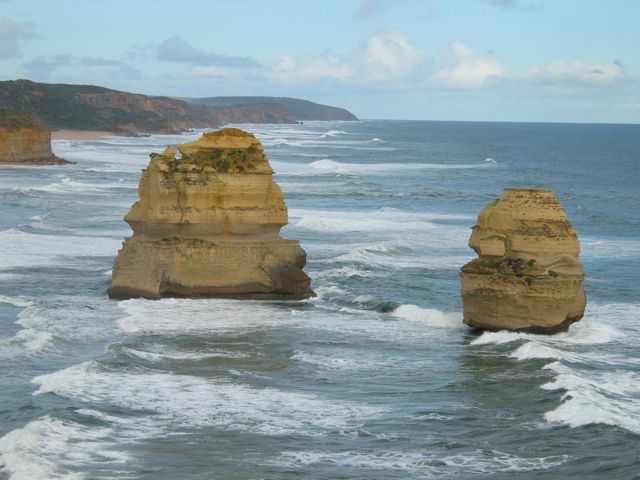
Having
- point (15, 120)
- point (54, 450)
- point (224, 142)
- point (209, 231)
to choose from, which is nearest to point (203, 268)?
point (209, 231)

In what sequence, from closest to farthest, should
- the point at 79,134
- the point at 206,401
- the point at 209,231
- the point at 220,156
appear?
the point at 206,401
the point at 209,231
the point at 220,156
the point at 79,134

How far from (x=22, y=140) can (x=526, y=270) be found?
6936cm

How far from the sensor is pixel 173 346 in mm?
26641

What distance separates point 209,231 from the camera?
32.3 m

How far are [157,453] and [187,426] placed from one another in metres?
1.57

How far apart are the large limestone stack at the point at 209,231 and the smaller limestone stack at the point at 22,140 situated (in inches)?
2357

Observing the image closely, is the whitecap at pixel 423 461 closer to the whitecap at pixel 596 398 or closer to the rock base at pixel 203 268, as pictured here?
the whitecap at pixel 596 398

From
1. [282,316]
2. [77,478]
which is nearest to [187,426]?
[77,478]

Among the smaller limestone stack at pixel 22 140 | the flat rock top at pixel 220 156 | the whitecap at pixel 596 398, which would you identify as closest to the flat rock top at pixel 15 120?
the smaller limestone stack at pixel 22 140

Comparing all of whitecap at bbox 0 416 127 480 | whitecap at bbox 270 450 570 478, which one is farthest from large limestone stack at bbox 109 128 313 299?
whitecap at bbox 270 450 570 478

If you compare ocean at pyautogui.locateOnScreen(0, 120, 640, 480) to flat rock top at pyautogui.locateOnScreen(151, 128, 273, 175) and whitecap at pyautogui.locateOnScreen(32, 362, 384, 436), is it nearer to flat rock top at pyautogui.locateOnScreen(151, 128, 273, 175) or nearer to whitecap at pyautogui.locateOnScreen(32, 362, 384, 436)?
whitecap at pyautogui.locateOnScreen(32, 362, 384, 436)

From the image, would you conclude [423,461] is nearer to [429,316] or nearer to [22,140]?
[429,316]

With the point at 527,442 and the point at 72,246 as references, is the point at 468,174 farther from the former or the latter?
the point at 527,442

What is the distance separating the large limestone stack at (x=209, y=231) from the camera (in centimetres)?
3203
